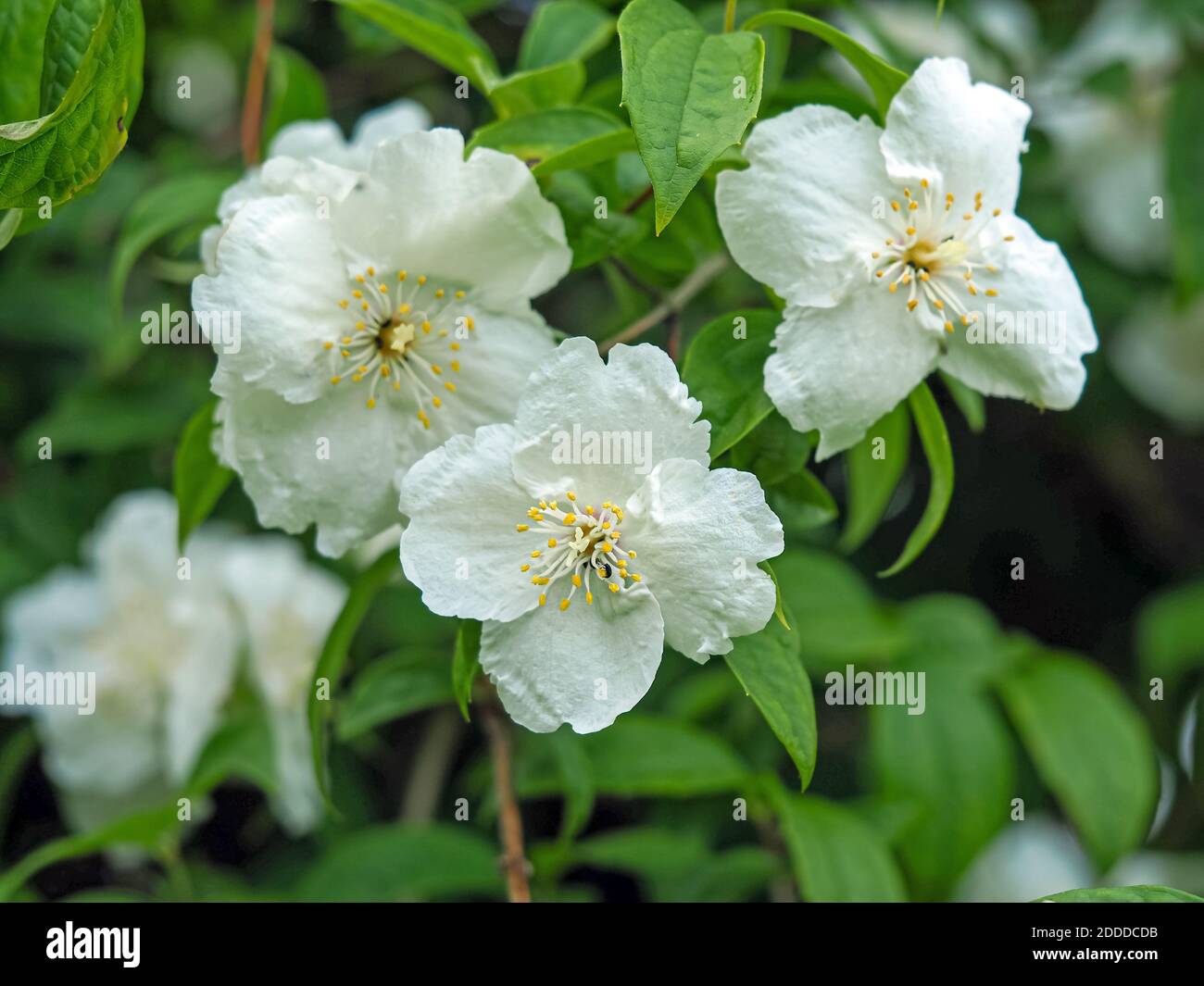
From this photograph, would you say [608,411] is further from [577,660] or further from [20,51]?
[20,51]

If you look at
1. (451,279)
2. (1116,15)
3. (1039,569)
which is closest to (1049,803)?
(1039,569)

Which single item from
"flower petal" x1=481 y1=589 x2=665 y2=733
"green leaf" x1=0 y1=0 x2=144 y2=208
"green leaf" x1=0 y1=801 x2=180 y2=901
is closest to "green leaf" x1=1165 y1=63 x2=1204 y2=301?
"flower petal" x1=481 y1=589 x2=665 y2=733

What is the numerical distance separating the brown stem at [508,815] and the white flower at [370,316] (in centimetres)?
45

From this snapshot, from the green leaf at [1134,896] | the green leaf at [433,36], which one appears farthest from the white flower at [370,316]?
the green leaf at [1134,896]

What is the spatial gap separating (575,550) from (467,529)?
0.35ft

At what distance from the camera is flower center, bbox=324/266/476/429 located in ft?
4.08

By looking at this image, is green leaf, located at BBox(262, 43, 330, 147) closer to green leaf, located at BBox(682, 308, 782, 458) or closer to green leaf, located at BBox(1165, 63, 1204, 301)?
green leaf, located at BBox(682, 308, 782, 458)

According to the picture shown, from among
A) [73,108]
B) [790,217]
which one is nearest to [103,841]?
[73,108]

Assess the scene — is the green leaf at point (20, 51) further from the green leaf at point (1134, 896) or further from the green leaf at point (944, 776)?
the green leaf at point (944, 776)

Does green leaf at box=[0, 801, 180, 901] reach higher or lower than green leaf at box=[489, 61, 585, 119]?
lower

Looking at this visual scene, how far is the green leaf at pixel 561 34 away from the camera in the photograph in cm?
152

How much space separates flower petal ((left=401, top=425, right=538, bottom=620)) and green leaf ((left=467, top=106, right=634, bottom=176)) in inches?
11.4

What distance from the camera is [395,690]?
1622mm
